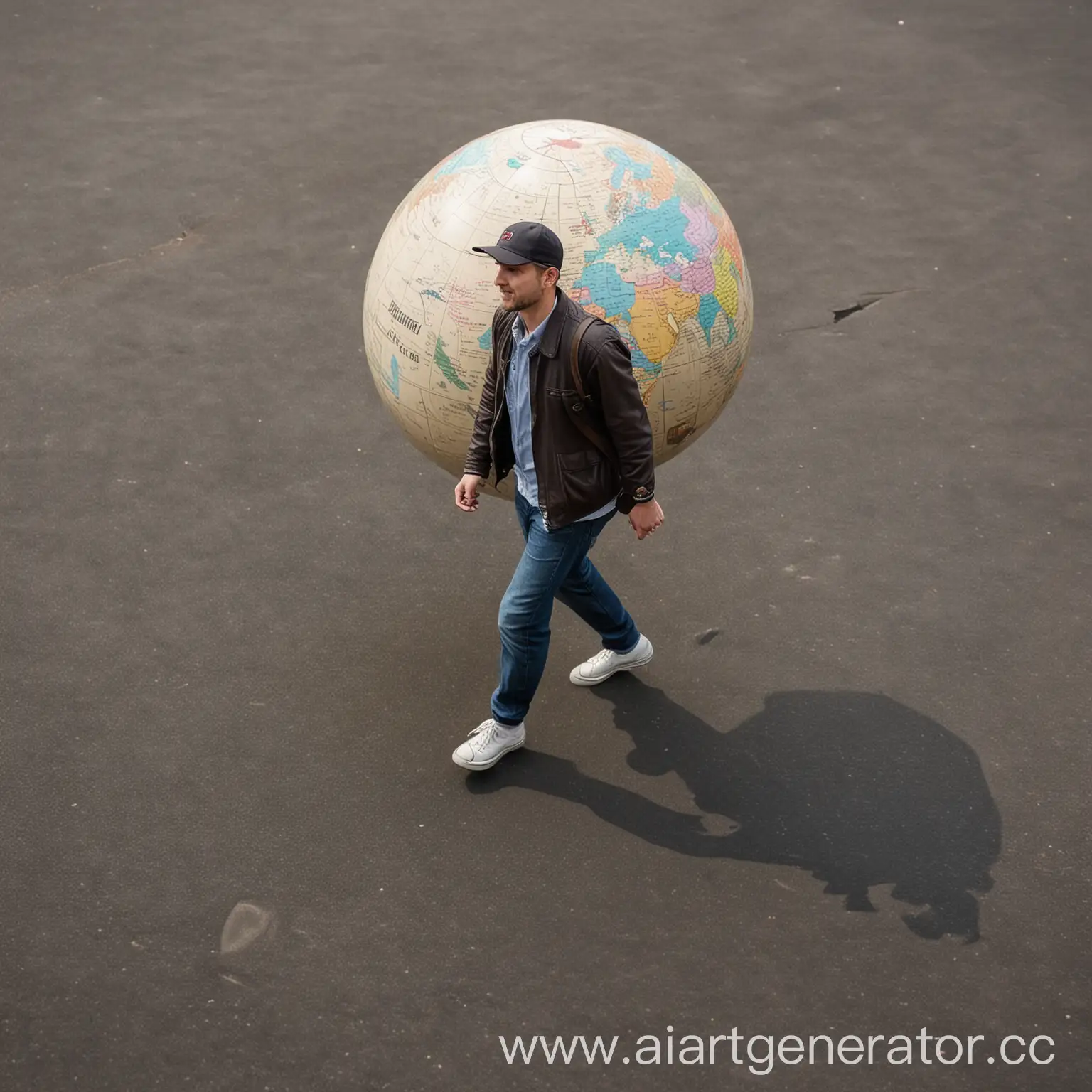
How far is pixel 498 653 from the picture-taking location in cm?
603

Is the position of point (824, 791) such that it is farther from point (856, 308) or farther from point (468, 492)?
point (856, 308)

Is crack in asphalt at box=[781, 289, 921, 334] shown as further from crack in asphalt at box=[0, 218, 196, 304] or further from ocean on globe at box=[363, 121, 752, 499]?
crack in asphalt at box=[0, 218, 196, 304]

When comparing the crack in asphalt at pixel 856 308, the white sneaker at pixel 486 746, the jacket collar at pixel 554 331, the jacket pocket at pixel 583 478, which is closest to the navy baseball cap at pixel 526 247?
Answer: the jacket collar at pixel 554 331

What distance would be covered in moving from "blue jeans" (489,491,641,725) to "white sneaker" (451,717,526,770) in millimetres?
45

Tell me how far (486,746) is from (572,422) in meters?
1.41

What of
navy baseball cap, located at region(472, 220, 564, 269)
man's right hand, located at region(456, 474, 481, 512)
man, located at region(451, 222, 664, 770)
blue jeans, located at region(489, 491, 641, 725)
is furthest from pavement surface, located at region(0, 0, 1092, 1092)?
navy baseball cap, located at region(472, 220, 564, 269)

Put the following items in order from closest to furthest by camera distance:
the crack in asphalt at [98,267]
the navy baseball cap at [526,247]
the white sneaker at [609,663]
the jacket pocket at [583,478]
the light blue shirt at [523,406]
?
1. the navy baseball cap at [526,247]
2. the light blue shirt at [523,406]
3. the jacket pocket at [583,478]
4. the white sneaker at [609,663]
5. the crack in asphalt at [98,267]

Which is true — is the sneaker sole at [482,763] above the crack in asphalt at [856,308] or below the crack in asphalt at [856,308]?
below

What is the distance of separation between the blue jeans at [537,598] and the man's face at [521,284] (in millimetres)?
839

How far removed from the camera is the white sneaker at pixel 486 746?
5395 millimetres

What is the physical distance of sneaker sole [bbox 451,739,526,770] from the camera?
5.39 metres

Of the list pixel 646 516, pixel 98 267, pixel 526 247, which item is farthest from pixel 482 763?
pixel 98 267

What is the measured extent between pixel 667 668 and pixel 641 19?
24.2 ft

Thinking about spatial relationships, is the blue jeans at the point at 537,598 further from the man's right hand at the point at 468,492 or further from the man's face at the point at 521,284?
the man's face at the point at 521,284
